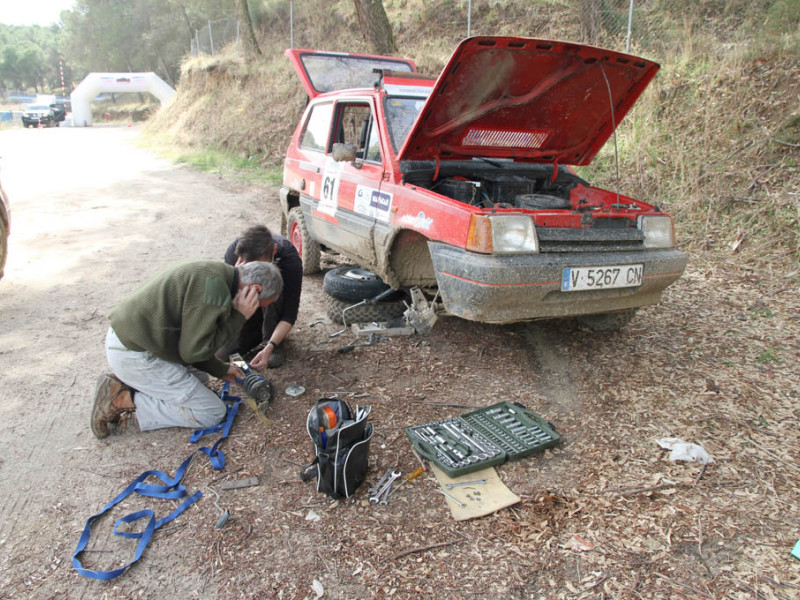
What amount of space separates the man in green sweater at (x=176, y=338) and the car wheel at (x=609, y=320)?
8.11 feet

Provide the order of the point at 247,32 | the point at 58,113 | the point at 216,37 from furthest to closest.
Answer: the point at 58,113, the point at 216,37, the point at 247,32

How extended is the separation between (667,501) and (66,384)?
11.9 feet

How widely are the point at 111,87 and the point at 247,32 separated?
15.8 metres

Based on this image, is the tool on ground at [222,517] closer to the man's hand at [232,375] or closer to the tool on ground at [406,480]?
the tool on ground at [406,480]

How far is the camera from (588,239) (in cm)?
337

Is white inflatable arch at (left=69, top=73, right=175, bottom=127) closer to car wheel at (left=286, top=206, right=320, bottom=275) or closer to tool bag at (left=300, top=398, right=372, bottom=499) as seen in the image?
car wheel at (left=286, top=206, right=320, bottom=275)

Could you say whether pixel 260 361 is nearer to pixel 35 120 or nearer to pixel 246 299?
pixel 246 299

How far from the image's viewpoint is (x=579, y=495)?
253 cm

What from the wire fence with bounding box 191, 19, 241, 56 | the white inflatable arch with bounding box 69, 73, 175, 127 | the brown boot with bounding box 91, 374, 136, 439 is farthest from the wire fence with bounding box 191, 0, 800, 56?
the white inflatable arch with bounding box 69, 73, 175, 127

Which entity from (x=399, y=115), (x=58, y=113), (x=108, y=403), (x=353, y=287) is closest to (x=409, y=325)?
(x=353, y=287)

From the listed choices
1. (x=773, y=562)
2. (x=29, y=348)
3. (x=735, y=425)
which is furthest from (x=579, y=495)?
(x=29, y=348)

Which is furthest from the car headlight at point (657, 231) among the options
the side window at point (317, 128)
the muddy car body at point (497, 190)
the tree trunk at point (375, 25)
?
the tree trunk at point (375, 25)

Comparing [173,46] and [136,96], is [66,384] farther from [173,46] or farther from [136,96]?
[136,96]

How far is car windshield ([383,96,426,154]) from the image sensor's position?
413 cm
